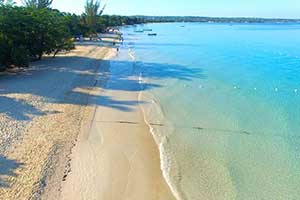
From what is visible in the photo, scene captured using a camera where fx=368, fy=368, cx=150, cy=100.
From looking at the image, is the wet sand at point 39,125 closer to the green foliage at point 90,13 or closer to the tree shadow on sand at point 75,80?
the tree shadow on sand at point 75,80

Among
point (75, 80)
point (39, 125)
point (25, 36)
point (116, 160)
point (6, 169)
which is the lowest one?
point (75, 80)

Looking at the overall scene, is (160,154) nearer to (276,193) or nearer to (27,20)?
(276,193)

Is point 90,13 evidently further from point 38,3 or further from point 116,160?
point 116,160

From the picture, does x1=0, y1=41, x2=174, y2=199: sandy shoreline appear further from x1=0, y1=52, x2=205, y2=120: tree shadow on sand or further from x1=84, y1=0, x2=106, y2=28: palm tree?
x1=84, y1=0, x2=106, y2=28: palm tree

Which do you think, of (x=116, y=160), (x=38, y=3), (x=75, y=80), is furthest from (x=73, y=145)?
(x=38, y=3)

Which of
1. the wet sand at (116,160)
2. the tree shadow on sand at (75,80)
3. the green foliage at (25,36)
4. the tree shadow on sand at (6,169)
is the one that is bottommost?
the tree shadow on sand at (75,80)

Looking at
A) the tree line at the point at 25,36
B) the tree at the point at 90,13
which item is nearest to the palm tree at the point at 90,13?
the tree at the point at 90,13

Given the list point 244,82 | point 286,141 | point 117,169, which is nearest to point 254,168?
point 286,141
